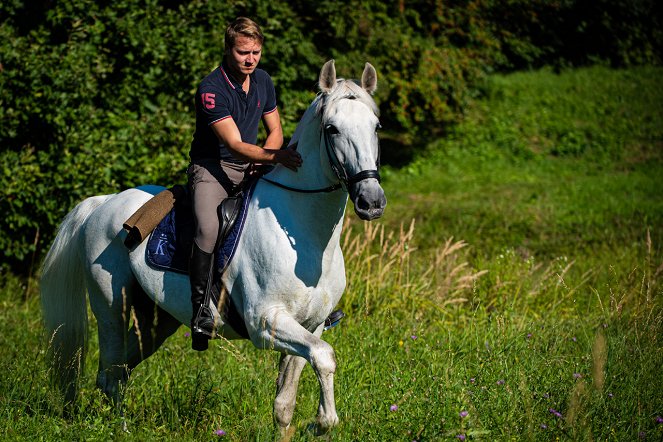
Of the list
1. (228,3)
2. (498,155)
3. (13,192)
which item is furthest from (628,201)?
(13,192)

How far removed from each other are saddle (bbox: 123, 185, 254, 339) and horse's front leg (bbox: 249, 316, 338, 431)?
391 millimetres

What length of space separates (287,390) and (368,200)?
149 cm

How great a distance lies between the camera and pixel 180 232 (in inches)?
189

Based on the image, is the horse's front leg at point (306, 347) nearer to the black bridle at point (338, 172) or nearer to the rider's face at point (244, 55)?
the black bridle at point (338, 172)

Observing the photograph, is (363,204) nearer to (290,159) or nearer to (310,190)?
(310,190)

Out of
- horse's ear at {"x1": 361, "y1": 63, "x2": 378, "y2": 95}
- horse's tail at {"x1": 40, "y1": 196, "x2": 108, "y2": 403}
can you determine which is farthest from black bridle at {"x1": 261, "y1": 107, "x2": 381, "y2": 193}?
horse's tail at {"x1": 40, "y1": 196, "x2": 108, "y2": 403}

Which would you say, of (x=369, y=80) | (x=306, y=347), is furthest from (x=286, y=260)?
(x=369, y=80)

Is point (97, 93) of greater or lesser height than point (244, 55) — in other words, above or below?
below

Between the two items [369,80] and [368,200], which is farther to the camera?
[369,80]

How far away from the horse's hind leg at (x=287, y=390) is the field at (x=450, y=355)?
123mm

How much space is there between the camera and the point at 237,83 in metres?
4.68

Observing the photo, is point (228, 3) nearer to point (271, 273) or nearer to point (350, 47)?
point (350, 47)

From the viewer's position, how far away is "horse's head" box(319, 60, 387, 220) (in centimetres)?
377

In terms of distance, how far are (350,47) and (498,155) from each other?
6907 millimetres
